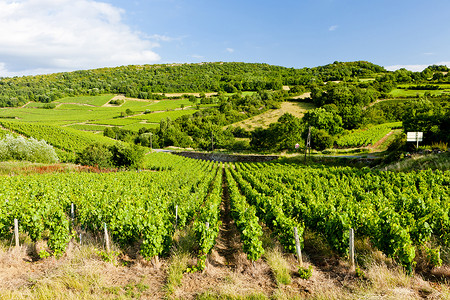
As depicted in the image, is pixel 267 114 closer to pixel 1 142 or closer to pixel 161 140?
pixel 161 140

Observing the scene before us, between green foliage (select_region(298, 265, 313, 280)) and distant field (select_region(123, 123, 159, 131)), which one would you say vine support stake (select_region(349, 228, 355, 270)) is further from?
distant field (select_region(123, 123, 159, 131))

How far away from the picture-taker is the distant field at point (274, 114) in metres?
87.7

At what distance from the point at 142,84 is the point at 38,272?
505 ft

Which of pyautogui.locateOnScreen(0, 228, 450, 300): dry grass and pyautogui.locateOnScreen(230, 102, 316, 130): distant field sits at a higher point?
pyautogui.locateOnScreen(230, 102, 316, 130): distant field

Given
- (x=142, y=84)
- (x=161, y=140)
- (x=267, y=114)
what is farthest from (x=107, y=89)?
(x=267, y=114)

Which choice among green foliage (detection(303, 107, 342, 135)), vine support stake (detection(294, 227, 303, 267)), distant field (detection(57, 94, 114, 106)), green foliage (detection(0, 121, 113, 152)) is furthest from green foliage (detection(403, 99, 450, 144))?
distant field (detection(57, 94, 114, 106))

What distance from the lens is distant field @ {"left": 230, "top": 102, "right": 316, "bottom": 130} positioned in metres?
87.7

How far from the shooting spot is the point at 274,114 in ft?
309

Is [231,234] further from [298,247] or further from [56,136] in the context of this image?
[56,136]

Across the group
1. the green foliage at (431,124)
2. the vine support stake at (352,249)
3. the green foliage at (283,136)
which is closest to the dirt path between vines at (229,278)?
the vine support stake at (352,249)

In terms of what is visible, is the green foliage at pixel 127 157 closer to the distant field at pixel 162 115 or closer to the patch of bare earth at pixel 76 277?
the patch of bare earth at pixel 76 277

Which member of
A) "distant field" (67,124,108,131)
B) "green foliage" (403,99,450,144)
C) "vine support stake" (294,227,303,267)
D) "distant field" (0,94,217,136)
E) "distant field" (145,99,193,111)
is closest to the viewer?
"vine support stake" (294,227,303,267)

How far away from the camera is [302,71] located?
16388 centimetres

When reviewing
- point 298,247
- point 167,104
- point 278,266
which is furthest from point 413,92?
point 278,266
